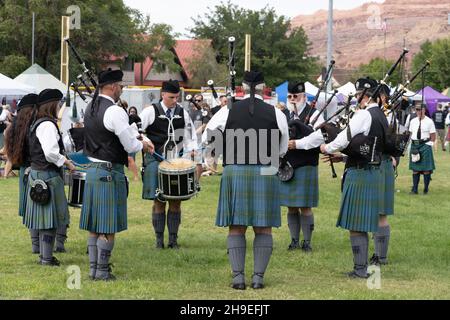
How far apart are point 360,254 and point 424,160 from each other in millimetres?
7341

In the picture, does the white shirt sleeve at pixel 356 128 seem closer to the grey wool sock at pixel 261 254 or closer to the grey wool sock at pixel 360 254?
the grey wool sock at pixel 360 254

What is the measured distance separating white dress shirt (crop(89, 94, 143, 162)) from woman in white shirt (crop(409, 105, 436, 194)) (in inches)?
327

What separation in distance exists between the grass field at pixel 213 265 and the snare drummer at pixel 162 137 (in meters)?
0.31

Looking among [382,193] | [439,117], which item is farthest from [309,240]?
[439,117]

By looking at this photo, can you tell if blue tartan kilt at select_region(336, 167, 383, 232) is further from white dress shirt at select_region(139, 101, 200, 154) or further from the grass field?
white dress shirt at select_region(139, 101, 200, 154)

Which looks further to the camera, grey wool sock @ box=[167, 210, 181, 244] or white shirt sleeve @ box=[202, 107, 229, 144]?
grey wool sock @ box=[167, 210, 181, 244]

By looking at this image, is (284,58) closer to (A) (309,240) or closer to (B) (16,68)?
(B) (16,68)

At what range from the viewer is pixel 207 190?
12.8m

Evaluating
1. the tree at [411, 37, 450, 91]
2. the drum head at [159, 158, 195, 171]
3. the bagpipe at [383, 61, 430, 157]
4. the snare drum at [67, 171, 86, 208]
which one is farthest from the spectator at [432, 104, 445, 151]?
the tree at [411, 37, 450, 91]

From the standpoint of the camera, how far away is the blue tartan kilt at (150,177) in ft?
24.3

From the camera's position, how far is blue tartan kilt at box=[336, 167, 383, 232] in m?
6.31

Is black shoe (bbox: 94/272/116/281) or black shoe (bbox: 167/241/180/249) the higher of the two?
black shoe (bbox: 94/272/116/281)

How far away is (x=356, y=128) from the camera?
244 inches
